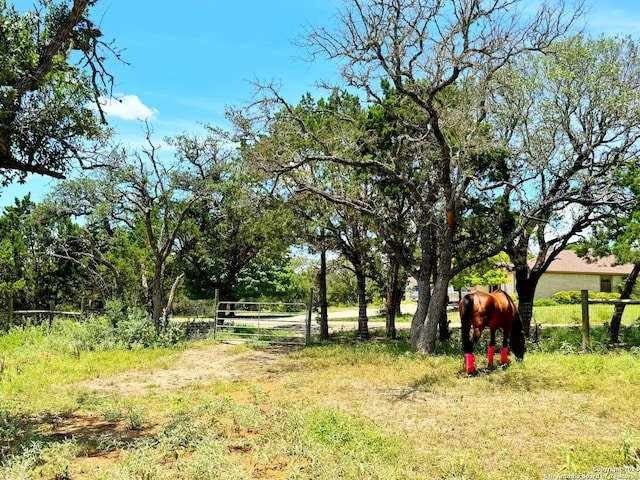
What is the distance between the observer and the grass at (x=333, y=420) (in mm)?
4645

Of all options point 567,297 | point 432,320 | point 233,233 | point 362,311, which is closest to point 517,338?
point 432,320

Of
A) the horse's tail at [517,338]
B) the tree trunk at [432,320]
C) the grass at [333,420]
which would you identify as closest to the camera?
the grass at [333,420]

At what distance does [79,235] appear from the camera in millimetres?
21375

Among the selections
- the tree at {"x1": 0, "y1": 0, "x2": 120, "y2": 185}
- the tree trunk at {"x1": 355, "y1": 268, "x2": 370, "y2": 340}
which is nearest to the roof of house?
the tree trunk at {"x1": 355, "y1": 268, "x2": 370, "y2": 340}

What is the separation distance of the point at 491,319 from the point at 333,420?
17.4 ft

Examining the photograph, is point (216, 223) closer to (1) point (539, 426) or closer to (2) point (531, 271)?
(2) point (531, 271)

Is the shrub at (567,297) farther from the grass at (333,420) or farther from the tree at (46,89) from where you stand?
the tree at (46,89)

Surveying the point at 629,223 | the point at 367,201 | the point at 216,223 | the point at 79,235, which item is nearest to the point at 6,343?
the point at 79,235

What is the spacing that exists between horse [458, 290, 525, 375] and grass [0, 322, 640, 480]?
18.3 inches

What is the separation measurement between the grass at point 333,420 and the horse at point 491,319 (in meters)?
0.46

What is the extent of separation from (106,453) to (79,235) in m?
18.3

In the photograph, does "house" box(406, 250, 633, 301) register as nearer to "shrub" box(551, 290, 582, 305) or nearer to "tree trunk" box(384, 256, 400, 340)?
"shrub" box(551, 290, 582, 305)

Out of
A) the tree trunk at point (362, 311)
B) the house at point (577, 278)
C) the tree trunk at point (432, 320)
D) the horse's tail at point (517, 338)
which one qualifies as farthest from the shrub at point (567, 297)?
→ the horse's tail at point (517, 338)

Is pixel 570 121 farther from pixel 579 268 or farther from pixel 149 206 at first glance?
pixel 579 268
